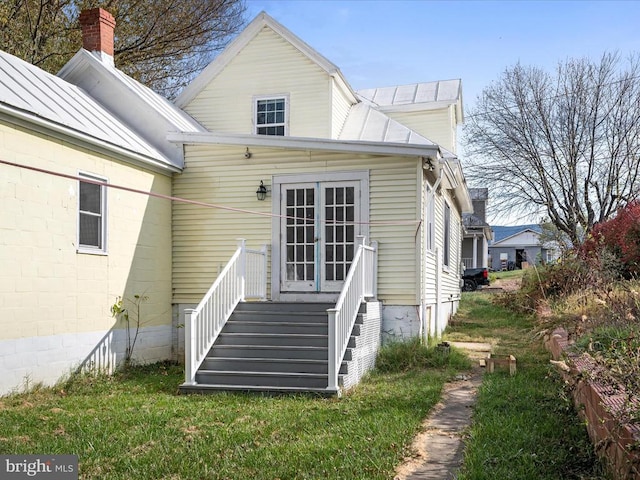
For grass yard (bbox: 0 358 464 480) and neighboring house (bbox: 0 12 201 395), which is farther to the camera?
neighboring house (bbox: 0 12 201 395)

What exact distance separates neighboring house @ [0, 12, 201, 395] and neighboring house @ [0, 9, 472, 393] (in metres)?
0.03

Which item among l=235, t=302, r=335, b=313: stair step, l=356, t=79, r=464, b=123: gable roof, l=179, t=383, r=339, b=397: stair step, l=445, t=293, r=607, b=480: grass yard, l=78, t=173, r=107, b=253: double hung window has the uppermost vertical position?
l=356, t=79, r=464, b=123: gable roof

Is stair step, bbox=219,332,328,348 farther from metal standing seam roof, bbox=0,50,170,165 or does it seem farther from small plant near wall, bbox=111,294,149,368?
metal standing seam roof, bbox=0,50,170,165

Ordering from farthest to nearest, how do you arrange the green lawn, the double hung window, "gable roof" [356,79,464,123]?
"gable roof" [356,79,464,123] → the double hung window → the green lawn

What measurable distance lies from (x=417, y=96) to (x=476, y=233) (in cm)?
1994

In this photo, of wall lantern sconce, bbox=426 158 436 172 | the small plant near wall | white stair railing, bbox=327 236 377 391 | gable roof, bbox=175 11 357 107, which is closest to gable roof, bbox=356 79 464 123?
gable roof, bbox=175 11 357 107

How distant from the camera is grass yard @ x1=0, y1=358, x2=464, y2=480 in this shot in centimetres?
A: 489

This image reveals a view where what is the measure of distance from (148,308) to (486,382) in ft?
19.2

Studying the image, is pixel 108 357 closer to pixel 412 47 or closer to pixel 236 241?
pixel 236 241

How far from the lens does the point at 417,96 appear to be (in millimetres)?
17578

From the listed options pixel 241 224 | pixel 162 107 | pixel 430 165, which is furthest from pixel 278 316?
pixel 162 107

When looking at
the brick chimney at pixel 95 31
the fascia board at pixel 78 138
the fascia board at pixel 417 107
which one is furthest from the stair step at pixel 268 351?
the fascia board at pixel 417 107

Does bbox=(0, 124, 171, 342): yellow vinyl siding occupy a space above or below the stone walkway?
above

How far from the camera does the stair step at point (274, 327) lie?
9133 millimetres
